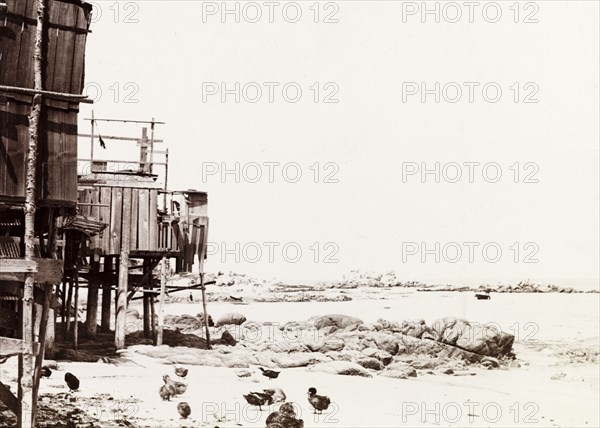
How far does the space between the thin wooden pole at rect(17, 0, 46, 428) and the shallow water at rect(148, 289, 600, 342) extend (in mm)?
28433

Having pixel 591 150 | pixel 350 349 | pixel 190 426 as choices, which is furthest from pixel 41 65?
pixel 591 150

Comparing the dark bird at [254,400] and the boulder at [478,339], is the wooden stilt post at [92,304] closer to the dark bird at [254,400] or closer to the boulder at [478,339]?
the dark bird at [254,400]

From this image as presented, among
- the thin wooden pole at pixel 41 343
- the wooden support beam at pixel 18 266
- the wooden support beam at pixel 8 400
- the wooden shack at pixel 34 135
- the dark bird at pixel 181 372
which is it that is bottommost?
the dark bird at pixel 181 372

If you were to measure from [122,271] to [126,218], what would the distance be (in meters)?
1.98

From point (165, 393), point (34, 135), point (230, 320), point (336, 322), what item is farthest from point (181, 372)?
point (230, 320)

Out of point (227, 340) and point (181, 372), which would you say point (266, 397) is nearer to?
point (181, 372)

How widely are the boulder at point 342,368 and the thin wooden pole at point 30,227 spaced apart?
14.7m

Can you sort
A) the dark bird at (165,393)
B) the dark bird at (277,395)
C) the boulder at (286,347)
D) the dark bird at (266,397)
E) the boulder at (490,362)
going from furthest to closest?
the boulder at (286,347)
the boulder at (490,362)
the dark bird at (277,395)
the dark bird at (266,397)
the dark bird at (165,393)

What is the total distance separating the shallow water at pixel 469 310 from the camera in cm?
4044

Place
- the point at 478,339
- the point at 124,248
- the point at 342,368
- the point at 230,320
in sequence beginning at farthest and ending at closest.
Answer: the point at 230,320 < the point at 478,339 < the point at 124,248 < the point at 342,368

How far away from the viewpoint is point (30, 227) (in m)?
12.8

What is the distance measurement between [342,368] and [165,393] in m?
8.95

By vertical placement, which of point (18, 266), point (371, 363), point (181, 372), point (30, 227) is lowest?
point (371, 363)

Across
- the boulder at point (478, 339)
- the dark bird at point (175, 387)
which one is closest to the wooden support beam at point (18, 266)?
the dark bird at point (175, 387)
